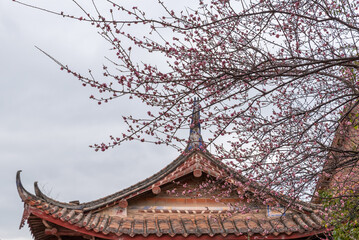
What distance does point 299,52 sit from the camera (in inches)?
234

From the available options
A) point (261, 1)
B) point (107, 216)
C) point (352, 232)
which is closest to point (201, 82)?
point (261, 1)

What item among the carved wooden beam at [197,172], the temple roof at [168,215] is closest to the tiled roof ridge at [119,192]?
the temple roof at [168,215]

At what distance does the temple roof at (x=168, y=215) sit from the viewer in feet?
28.1

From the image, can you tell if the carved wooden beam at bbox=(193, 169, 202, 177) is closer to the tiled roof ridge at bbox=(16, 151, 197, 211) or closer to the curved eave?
the tiled roof ridge at bbox=(16, 151, 197, 211)

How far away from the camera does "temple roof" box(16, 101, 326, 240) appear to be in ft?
28.1

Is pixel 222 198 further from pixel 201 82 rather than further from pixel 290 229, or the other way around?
pixel 201 82

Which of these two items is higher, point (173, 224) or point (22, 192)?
point (22, 192)

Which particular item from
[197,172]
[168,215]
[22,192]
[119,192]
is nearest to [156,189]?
[168,215]

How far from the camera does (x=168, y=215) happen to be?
9.74 m

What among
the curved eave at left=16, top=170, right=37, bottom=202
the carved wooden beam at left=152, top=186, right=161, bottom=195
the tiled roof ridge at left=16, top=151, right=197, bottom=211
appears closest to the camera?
the curved eave at left=16, top=170, right=37, bottom=202

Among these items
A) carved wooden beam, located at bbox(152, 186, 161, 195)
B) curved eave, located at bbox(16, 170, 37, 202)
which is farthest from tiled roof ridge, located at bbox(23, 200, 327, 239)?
carved wooden beam, located at bbox(152, 186, 161, 195)

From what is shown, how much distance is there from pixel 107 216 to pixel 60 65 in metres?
5.29

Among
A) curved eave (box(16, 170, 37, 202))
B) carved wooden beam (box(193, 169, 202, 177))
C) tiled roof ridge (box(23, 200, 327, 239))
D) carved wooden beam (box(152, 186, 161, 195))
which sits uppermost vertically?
carved wooden beam (box(193, 169, 202, 177))

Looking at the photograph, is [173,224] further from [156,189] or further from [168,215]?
[156,189]
